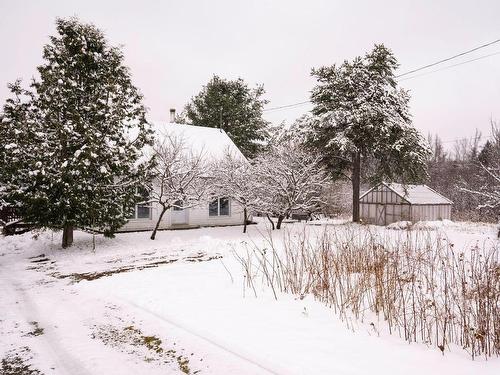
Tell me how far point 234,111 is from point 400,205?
1698cm

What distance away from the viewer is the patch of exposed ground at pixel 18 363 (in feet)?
11.8

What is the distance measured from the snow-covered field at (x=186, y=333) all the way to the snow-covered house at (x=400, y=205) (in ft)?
69.2

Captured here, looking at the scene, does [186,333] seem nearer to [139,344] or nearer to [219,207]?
[139,344]

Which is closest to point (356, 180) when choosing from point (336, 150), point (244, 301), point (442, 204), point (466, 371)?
point (336, 150)

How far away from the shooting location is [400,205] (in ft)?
83.4

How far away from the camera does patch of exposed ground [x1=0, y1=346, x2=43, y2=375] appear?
3605mm

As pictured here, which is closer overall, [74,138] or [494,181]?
[74,138]

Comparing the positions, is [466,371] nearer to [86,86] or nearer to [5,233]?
[86,86]

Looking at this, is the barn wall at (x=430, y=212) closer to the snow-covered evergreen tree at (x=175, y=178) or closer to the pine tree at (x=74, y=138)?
the snow-covered evergreen tree at (x=175, y=178)

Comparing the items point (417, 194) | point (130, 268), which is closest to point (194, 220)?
point (130, 268)

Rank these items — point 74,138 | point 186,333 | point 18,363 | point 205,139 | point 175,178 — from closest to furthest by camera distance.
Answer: point 18,363
point 186,333
point 74,138
point 175,178
point 205,139

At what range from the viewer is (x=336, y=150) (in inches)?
798

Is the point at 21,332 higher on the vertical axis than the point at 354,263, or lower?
lower

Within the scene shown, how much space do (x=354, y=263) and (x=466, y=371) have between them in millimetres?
2983
